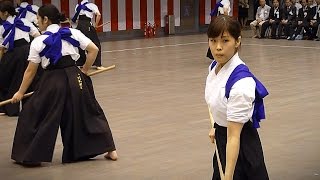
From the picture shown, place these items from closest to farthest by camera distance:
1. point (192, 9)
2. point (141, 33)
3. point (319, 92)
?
point (319, 92) < point (141, 33) < point (192, 9)

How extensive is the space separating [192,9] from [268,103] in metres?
14.8

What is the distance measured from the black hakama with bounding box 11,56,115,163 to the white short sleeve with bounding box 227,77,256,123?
3070 millimetres

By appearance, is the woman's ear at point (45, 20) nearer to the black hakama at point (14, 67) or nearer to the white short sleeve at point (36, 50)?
the white short sleeve at point (36, 50)

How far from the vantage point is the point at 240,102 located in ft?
10.7

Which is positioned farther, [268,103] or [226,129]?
[268,103]

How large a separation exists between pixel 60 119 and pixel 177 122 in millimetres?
2327

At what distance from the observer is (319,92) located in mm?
10273

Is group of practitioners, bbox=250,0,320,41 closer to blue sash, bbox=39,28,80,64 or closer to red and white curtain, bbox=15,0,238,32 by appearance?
red and white curtain, bbox=15,0,238,32

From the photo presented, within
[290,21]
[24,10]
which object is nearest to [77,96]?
[24,10]

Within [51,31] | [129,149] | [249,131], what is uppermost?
[51,31]

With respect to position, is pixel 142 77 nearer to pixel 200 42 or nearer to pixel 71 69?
pixel 71 69

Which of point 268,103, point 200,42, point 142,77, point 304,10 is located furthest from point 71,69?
point 304,10

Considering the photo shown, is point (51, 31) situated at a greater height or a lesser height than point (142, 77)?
greater

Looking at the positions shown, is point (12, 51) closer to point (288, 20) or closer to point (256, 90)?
point (256, 90)
